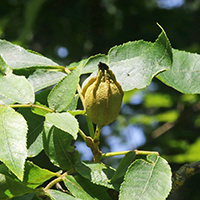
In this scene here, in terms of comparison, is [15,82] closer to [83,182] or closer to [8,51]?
[8,51]

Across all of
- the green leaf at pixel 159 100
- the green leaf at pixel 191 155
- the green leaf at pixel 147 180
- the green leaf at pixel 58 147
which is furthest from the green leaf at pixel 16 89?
the green leaf at pixel 159 100

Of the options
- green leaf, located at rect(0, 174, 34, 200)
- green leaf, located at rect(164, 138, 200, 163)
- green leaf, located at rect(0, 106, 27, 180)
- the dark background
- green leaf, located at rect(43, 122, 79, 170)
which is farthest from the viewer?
the dark background

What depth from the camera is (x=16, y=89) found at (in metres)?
1.03

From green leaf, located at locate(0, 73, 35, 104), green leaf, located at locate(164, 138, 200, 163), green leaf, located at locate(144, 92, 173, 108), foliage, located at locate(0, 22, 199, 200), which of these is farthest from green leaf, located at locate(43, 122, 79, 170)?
green leaf, located at locate(144, 92, 173, 108)

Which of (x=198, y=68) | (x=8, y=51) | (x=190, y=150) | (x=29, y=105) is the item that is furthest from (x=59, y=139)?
(x=190, y=150)

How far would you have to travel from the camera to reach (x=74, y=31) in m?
3.74

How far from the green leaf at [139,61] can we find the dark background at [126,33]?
7.32 feet

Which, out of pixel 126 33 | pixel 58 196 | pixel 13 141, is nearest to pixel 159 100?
pixel 126 33

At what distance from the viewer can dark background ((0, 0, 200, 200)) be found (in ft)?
11.5

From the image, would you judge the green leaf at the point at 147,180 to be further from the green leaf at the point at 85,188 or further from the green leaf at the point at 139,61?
the green leaf at the point at 139,61

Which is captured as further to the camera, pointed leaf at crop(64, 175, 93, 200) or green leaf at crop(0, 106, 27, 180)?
pointed leaf at crop(64, 175, 93, 200)

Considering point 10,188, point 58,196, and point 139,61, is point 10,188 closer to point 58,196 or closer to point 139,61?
point 58,196

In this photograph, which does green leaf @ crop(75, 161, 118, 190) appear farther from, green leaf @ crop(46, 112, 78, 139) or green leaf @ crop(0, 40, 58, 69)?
green leaf @ crop(0, 40, 58, 69)

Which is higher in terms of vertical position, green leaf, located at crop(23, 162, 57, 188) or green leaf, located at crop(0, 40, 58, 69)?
green leaf, located at crop(0, 40, 58, 69)
